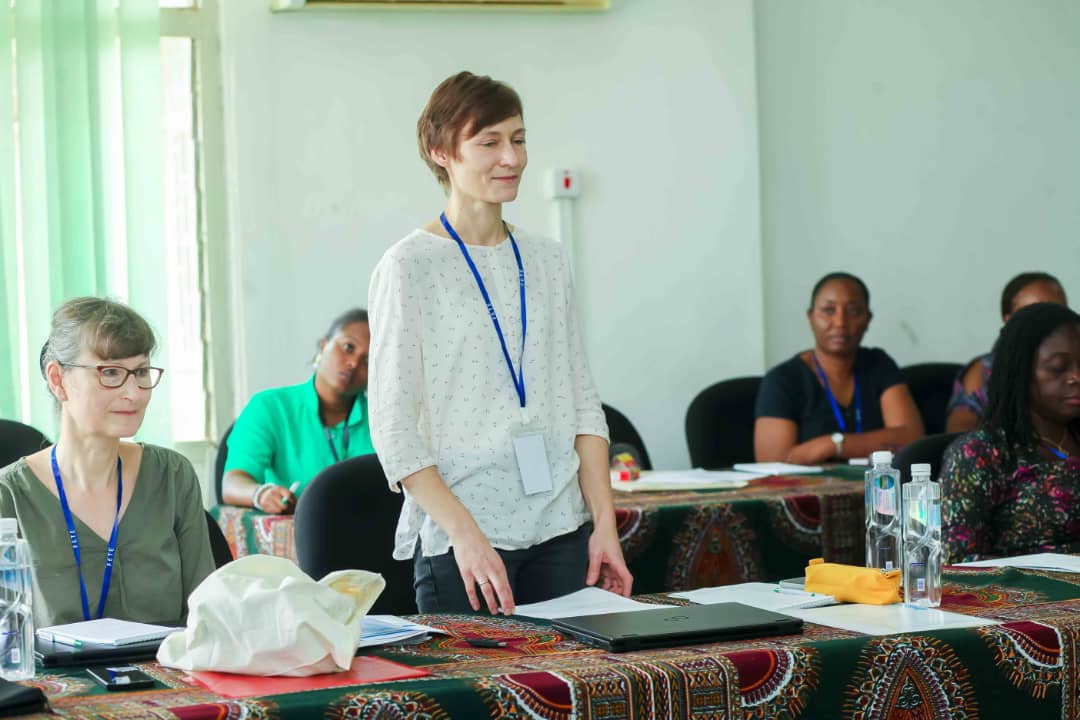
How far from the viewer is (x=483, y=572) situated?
→ 6.75 feet

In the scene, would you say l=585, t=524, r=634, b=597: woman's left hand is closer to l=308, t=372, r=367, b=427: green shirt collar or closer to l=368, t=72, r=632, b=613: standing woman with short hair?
l=368, t=72, r=632, b=613: standing woman with short hair

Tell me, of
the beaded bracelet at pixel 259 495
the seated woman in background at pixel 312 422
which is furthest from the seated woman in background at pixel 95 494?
the seated woman in background at pixel 312 422

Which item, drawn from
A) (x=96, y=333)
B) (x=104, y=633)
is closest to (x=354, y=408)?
(x=96, y=333)

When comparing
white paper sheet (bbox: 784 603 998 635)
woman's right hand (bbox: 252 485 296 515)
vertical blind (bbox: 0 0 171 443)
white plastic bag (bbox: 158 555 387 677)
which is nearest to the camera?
white plastic bag (bbox: 158 555 387 677)

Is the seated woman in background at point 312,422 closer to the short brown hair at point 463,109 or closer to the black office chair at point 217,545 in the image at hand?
the black office chair at point 217,545

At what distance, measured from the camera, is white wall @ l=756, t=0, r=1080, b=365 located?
560 cm

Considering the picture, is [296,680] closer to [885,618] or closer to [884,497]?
[885,618]

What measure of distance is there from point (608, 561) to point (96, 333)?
0.93 m

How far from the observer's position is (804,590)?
84.0 inches

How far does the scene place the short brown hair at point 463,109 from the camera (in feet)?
7.29

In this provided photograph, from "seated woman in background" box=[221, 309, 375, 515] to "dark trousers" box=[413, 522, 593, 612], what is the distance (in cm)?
177

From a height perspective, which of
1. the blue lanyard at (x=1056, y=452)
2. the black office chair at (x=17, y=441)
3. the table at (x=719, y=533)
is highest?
the black office chair at (x=17, y=441)

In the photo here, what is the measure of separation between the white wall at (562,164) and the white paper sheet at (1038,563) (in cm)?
275

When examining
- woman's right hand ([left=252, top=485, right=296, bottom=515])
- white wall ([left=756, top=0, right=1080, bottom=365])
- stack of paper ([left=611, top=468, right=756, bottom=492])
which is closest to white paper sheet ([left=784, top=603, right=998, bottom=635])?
stack of paper ([left=611, top=468, right=756, bottom=492])
